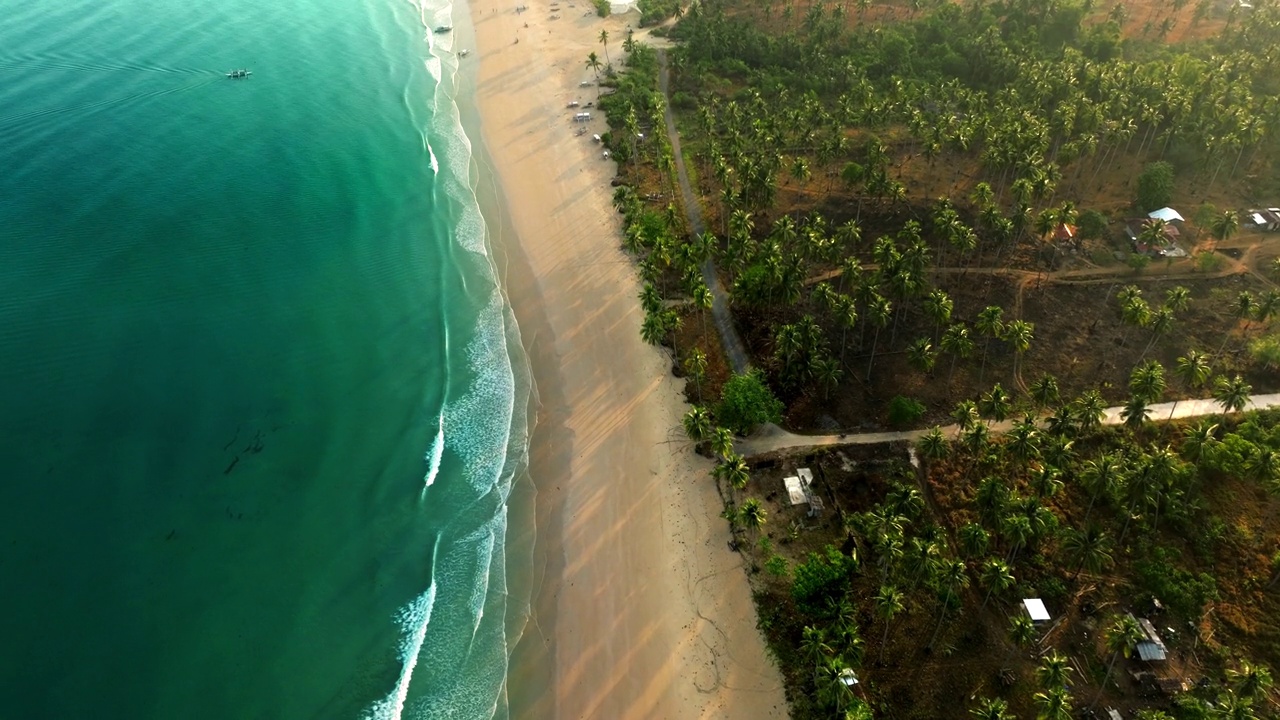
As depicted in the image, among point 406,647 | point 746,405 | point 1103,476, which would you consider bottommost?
A: point 406,647

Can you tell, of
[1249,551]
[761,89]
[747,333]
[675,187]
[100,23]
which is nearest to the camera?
[1249,551]

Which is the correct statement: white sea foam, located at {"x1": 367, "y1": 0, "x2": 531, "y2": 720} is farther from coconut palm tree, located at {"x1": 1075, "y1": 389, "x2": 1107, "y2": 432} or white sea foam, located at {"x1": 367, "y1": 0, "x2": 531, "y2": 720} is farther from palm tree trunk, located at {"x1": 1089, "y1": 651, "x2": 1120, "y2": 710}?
coconut palm tree, located at {"x1": 1075, "y1": 389, "x2": 1107, "y2": 432}

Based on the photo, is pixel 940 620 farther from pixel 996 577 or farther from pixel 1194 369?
pixel 1194 369

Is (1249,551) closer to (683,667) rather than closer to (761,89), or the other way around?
(683,667)

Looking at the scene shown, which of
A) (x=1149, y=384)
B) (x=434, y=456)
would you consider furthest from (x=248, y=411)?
(x=1149, y=384)

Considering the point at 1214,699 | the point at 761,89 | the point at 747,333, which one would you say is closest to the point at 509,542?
the point at 747,333

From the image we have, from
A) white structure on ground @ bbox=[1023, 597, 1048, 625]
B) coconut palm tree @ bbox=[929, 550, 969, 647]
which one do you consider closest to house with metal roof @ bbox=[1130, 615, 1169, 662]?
white structure on ground @ bbox=[1023, 597, 1048, 625]
